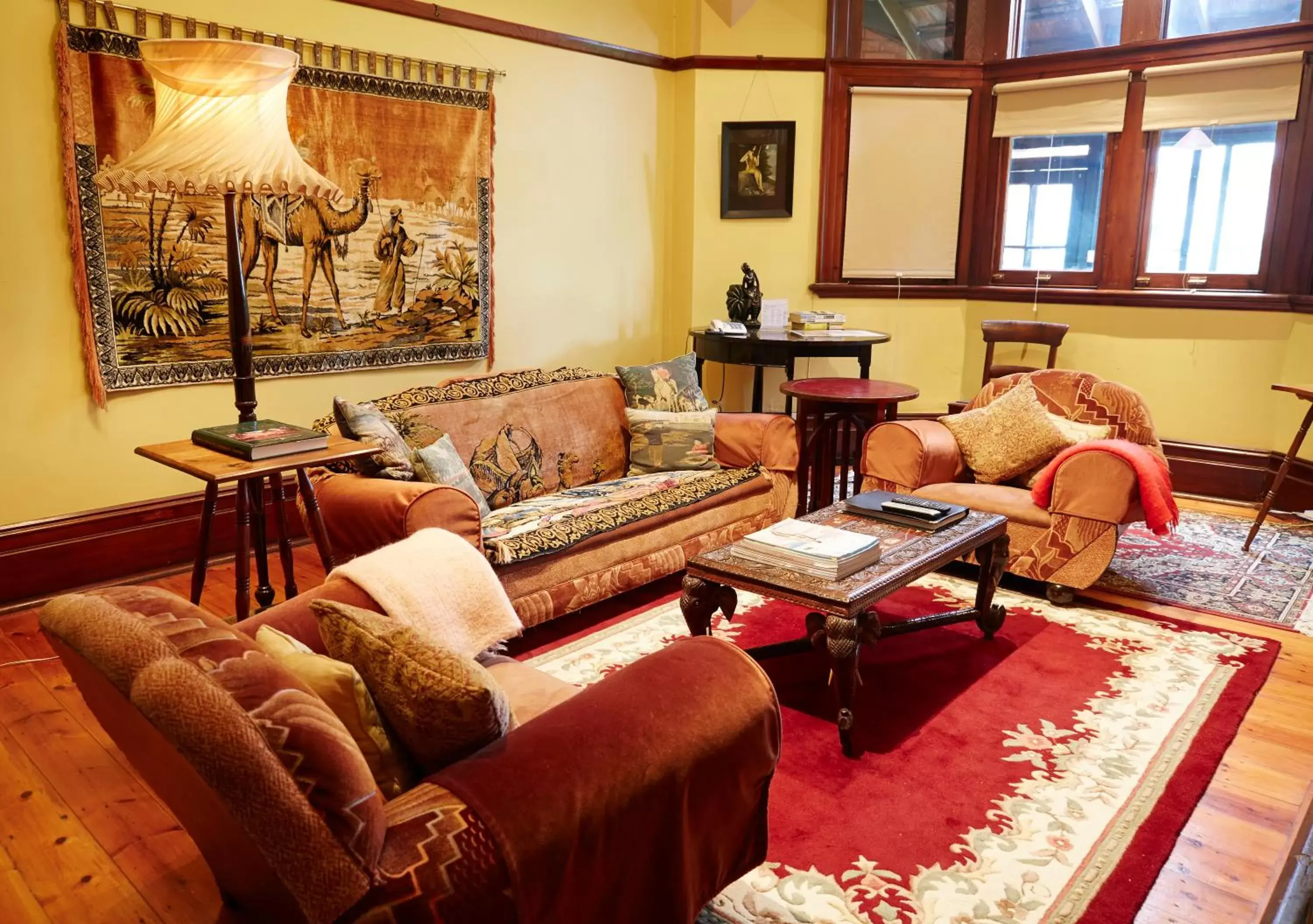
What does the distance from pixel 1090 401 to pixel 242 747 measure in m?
3.59

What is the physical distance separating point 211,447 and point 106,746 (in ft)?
2.84

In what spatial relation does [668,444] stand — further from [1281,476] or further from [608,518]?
[1281,476]

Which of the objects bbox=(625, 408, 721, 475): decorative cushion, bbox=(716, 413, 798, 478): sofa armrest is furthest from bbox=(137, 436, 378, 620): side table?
bbox=(716, 413, 798, 478): sofa armrest

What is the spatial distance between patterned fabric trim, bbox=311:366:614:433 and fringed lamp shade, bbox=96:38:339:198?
0.83 m

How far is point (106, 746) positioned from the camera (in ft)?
8.28

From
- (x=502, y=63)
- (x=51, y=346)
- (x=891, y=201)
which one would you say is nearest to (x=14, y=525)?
(x=51, y=346)

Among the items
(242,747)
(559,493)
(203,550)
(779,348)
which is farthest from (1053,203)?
(242,747)

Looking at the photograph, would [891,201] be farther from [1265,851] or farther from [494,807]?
[494,807]

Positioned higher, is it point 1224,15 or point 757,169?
point 1224,15

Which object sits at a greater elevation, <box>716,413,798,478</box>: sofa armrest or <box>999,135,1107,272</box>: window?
<box>999,135,1107,272</box>: window

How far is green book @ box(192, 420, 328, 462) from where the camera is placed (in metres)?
2.65

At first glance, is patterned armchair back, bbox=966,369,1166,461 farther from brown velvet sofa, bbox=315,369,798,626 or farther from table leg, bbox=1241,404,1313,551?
brown velvet sofa, bbox=315,369,798,626

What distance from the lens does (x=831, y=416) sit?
4.25m

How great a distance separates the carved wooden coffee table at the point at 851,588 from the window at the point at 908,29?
3.50 meters
